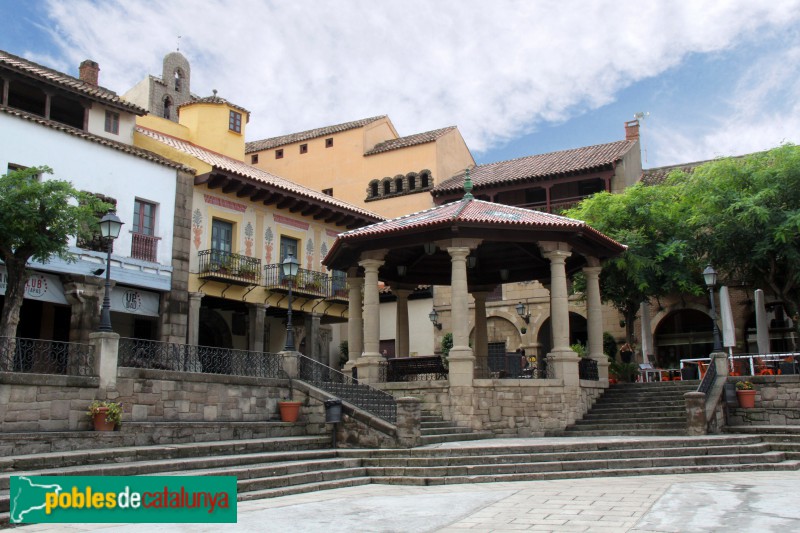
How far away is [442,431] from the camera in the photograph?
18.1m

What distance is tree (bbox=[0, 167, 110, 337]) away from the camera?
17438 mm

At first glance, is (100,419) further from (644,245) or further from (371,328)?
(644,245)

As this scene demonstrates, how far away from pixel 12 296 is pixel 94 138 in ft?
21.9

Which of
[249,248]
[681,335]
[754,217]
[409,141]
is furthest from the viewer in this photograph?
[409,141]

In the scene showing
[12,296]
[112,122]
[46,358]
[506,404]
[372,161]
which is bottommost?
[506,404]

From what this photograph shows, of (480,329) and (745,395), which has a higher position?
(480,329)

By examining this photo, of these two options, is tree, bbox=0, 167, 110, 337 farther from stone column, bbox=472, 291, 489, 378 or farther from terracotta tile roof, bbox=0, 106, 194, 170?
stone column, bbox=472, 291, 489, 378

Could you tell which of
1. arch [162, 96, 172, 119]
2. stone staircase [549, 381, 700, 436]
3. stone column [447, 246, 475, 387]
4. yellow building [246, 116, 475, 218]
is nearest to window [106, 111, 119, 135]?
stone column [447, 246, 475, 387]

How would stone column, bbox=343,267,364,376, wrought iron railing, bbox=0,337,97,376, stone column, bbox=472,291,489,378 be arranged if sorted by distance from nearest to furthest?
wrought iron railing, bbox=0,337,97,376
stone column, bbox=343,267,364,376
stone column, bbox=472,291,489,378

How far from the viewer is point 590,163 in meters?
34.7

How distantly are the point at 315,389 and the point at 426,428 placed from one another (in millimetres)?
2701

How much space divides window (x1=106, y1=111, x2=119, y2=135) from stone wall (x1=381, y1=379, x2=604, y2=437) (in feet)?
44.6

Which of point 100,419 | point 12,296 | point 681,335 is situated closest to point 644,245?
point 681,335

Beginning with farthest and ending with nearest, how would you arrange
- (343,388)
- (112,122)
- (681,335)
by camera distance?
(681,335)
(112,122)
(343,388)
